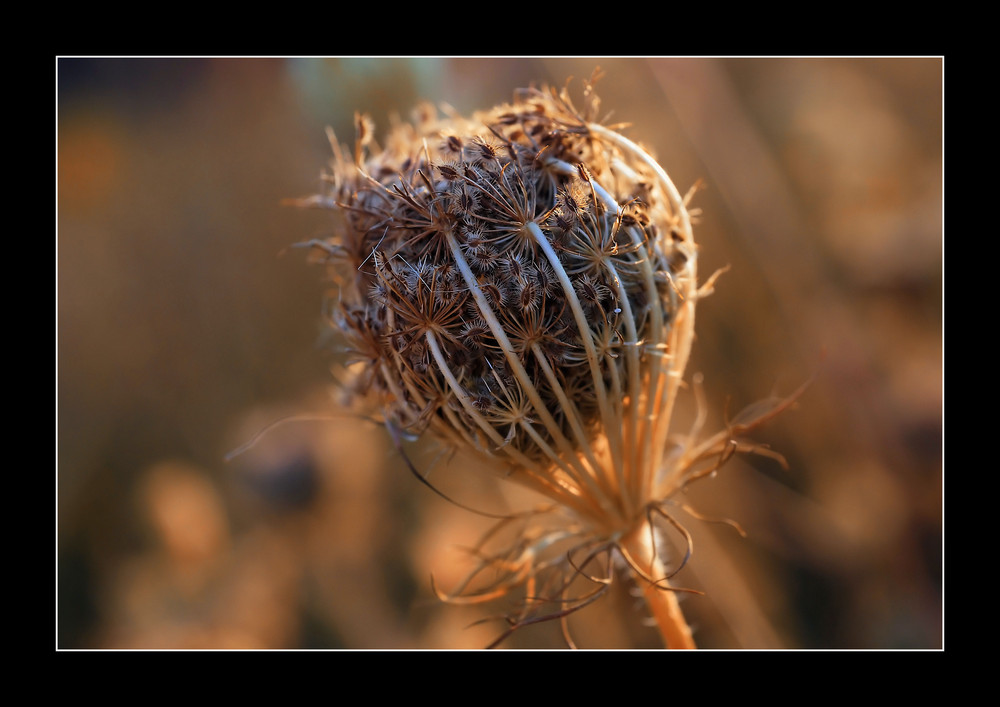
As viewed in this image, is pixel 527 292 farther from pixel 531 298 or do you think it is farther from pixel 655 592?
pixel 655 592

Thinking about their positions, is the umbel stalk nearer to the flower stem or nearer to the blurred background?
the flower stem

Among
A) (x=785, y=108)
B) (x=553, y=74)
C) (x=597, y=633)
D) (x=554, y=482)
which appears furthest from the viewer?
(x=785, y=108)

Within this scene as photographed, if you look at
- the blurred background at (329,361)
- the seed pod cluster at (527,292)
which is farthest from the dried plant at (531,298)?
the blurred background at (329,361)

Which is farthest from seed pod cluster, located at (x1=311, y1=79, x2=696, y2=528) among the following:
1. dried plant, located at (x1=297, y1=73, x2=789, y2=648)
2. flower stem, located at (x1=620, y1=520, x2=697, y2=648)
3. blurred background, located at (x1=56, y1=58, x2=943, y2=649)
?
blurred background, located at (x1=56, y1=58, x2=943, y2=649)

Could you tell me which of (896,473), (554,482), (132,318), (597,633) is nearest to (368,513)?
(597,633)

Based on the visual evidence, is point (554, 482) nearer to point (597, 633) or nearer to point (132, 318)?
point (597, 633)

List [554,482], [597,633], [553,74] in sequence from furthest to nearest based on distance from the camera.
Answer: [553,74]
[597,633]
[554,482]

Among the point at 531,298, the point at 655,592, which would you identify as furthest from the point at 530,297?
the point at 655,592
